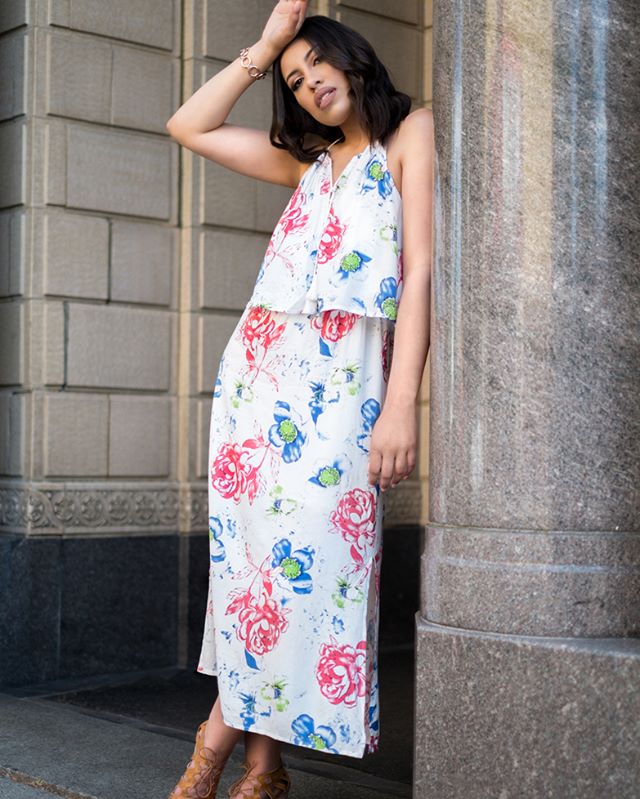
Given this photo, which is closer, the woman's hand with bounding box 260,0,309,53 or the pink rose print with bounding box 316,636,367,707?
the pink rose print with bounding box 316,636,367,707

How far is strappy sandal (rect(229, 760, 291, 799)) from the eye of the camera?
11.7 feet

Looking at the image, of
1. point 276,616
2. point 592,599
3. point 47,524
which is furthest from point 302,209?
point 47,524

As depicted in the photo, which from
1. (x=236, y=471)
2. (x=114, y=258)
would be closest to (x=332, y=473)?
(x=236, y=471)

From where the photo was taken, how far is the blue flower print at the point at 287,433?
3.39 m

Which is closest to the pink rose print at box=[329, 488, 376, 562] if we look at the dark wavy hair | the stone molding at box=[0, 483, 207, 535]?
the dark wavy hair

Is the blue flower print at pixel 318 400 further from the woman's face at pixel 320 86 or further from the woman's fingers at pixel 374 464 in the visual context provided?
the woman's face at pixel 320 86

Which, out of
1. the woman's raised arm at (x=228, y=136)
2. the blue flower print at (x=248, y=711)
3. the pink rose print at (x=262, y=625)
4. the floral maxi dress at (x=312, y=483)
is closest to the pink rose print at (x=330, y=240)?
the floral maxi dress at (x=312, y=483)

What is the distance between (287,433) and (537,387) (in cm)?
72

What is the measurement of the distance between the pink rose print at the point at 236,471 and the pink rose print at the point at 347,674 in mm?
461

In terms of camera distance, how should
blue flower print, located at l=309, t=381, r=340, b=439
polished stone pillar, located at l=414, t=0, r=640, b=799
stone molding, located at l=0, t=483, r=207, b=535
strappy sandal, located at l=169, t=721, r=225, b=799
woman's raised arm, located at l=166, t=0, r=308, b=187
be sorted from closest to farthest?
1. polished stone pillar, located at l=414, t=0, r=640, b=799
2. blue flower print, located at l=309, t=381, r=340, b=439
3. strappy sandal, located at l=169, t=721, r=225, b=799
4. woman's raised arm, located at l=166, t=0, r=308, b=187
5. stone molding, located at l=0, t=483, r=207, b=535

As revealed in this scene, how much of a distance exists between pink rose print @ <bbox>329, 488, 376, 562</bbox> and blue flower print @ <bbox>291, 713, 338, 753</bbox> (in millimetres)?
431

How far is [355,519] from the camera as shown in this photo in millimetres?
3357

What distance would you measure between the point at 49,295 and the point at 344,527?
304cm

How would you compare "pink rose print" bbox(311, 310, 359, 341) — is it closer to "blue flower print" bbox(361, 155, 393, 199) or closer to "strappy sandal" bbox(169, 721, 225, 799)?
"blue flower print" bbox(361, 155, 393, 199)
